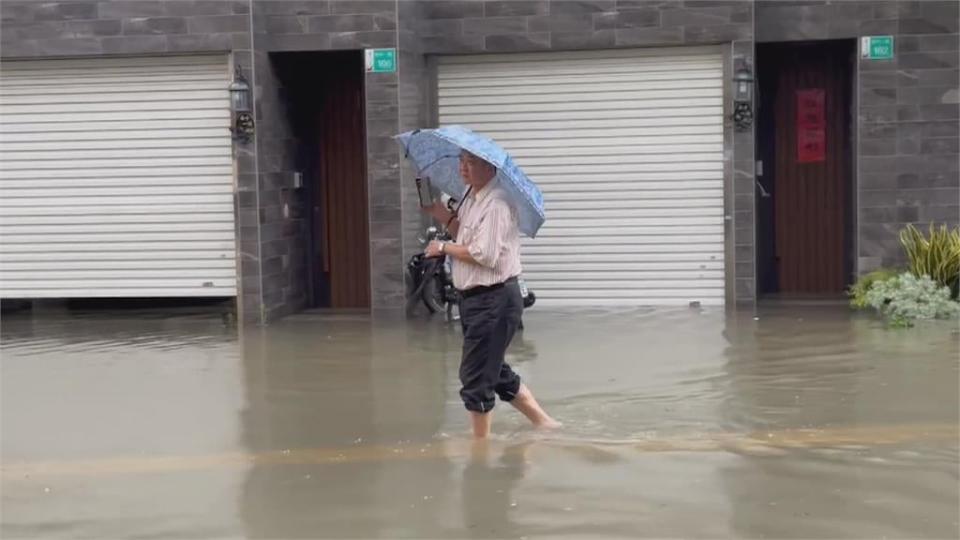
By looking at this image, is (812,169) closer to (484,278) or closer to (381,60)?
(381,60)

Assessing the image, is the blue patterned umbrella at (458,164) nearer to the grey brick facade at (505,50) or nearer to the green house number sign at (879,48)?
the grey brick facade at (505,50)

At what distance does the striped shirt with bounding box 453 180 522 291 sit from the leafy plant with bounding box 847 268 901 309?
624 cm

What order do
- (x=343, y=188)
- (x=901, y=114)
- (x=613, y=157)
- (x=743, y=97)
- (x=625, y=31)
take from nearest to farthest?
1. (x=743, y=97)
2. (x=901, y=114)
3. (x=625, y=31)
4. (x=613, y=157)
5. (x=343, y=188)

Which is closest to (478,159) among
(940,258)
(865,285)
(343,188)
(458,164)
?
(458,164)

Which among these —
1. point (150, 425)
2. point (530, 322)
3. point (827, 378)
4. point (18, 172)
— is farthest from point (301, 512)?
point (18, 172)

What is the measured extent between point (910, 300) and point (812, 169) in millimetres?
2656

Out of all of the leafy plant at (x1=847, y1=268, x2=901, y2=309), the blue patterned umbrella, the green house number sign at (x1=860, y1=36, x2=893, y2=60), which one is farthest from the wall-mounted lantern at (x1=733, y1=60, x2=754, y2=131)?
the blue patterned umbrella

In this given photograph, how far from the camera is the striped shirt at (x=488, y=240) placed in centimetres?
660

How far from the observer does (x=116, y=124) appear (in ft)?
42.0

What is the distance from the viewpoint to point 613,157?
1309 centimetres

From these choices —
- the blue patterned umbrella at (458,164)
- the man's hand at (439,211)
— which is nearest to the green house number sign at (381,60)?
the blue patterned umbrella at (458,164)

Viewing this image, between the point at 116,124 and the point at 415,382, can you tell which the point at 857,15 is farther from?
the point at 116,124

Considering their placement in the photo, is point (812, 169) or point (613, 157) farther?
point (812, 169)

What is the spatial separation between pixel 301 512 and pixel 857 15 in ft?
29.3
